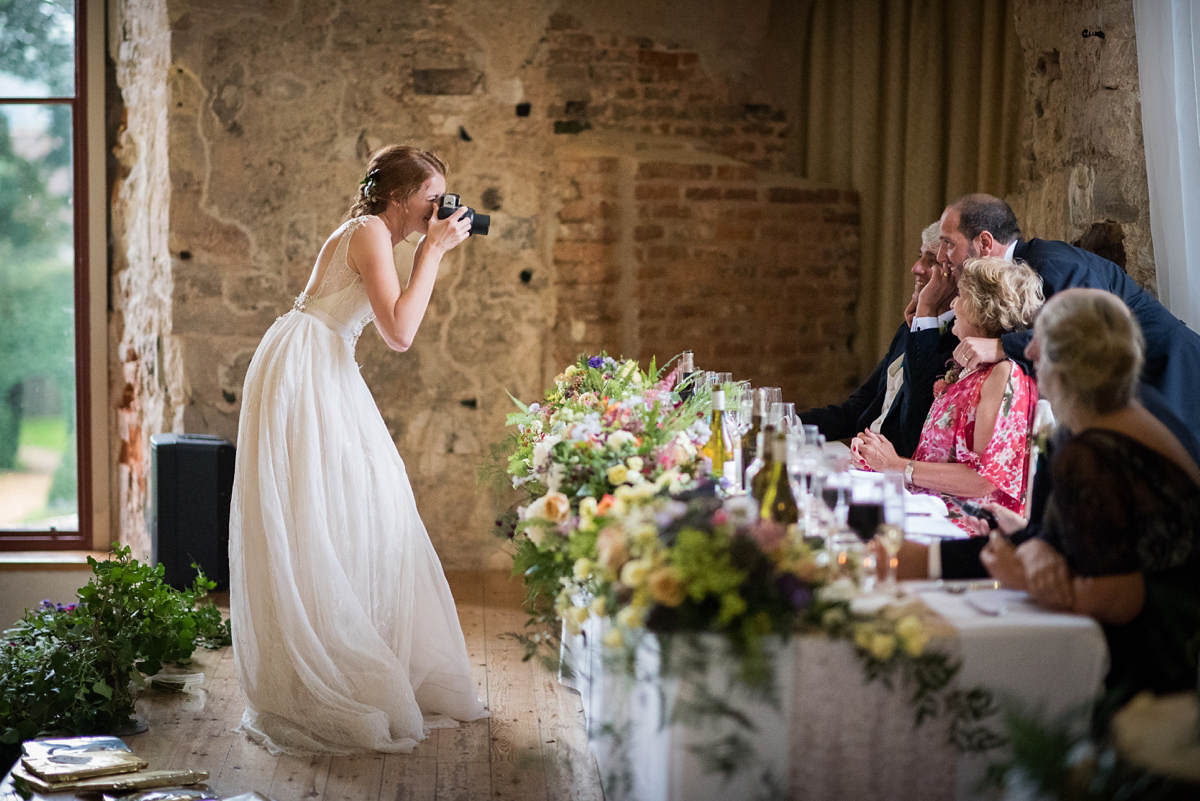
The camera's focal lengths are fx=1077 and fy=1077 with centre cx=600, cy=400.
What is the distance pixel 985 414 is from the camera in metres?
3.02

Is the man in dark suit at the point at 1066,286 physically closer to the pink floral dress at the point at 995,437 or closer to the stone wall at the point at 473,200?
the pink floral dress at the point at 995,437

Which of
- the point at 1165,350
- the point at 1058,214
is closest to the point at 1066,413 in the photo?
the point at 1165,350

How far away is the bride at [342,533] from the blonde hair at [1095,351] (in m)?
1.73

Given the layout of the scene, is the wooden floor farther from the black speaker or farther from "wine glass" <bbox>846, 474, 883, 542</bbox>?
"wine glass" <bbox>846, 474, 883, 542</bbox>

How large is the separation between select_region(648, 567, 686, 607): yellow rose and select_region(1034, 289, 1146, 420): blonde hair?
77cm

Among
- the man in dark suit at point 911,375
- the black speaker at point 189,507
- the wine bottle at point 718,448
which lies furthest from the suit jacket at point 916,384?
the black speaker at point 189,507

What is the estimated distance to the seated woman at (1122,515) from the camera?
175cm

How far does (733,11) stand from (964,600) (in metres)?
3.90

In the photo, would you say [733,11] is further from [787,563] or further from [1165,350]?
[787,563]

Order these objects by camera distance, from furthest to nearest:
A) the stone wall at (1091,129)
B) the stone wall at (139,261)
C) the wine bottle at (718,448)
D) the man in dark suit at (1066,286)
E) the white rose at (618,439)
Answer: the stone wall at (139,261)
the stone wall at (1091,129)
the man in dark suit at (1066,286)
the wine bottle at (718,448)
the white rose at (618,439)

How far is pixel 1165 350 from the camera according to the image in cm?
312

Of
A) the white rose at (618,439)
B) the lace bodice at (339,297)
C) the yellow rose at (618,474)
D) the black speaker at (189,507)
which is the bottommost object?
the black speaker at (189,507)

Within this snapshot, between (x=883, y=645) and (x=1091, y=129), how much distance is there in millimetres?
2774

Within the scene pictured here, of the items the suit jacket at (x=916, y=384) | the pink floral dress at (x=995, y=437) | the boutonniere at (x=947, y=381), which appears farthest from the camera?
the suit jacket at (x=916, y=384)
